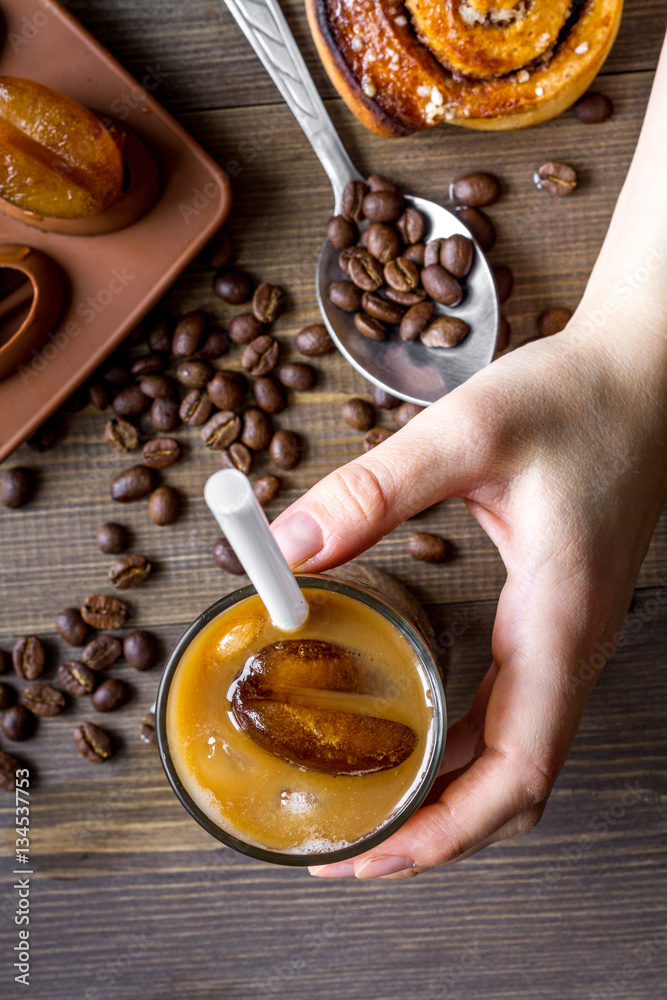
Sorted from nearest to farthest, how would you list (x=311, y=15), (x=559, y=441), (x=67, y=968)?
(x=559, y=441) → (x=311, y=15) → (x=67, y=968)

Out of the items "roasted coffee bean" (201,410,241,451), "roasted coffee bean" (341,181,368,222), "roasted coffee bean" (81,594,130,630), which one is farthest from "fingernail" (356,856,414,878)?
"roasted coffee bean" (341,181,368,222)

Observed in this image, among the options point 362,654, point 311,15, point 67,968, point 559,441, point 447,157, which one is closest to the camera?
point 362,654

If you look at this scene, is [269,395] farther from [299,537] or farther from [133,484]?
[299,537]

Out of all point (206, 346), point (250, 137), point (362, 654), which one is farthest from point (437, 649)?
point (250, 137)

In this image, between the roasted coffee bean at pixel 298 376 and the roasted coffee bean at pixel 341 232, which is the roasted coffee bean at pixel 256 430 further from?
the roasted coffee bean at pixel 341 232

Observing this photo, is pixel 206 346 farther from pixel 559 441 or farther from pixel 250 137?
pixel 559 441

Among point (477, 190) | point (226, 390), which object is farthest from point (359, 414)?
point (477, 190)
